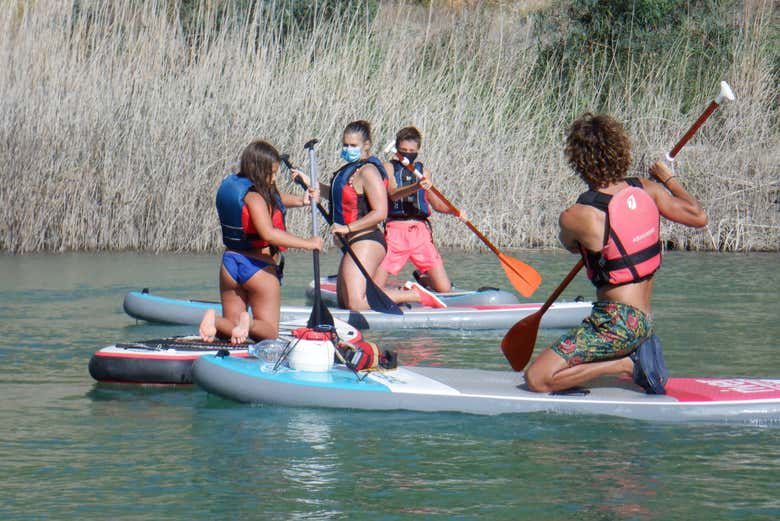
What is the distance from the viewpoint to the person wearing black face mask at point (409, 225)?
8500 mm

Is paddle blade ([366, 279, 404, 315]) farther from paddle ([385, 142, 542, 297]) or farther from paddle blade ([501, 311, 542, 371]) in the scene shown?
paddle blade ([501, 311, 542, 371])

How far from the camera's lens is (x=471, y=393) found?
5297 millimetres

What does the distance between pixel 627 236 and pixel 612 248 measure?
0.08 metres

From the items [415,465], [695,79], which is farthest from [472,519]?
[695,79]

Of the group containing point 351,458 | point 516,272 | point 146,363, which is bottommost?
point 351,458

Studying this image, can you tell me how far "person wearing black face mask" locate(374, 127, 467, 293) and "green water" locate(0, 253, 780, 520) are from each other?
1658 mm

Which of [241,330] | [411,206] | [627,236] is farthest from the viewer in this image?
[411,206]

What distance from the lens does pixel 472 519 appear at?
13.3 feet

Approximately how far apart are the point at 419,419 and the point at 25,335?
3261mm

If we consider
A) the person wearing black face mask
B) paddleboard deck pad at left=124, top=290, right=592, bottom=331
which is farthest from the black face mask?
paddleboard deck pad at left=124, top=290, right=592, bottom=331

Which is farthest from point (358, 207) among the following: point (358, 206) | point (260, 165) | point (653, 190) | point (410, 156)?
point (653, 190)

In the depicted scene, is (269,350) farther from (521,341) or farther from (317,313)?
(521,341)

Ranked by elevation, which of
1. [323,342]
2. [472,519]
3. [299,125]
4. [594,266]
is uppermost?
[299,125]

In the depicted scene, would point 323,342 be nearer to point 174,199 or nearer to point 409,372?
point 409,372
